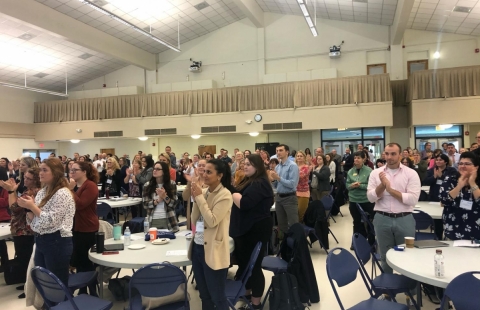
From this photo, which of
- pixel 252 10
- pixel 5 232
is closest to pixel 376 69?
pixel 252 10

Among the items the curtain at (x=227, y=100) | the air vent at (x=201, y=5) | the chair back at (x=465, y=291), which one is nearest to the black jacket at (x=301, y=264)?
the chair back at (x=465, y=291)

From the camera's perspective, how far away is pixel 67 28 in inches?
411

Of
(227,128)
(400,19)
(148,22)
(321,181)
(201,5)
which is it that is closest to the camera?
(321,181)

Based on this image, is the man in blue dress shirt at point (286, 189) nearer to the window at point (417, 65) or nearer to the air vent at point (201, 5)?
the air vent at point (201, 5)

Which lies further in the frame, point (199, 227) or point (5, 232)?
point (5, 232)

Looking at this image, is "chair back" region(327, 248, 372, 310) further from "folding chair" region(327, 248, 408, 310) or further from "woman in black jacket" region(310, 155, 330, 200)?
"woman in black jacket" region(310, 155, 330, 200)

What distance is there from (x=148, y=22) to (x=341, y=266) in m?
11.3

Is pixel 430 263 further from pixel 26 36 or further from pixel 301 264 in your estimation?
pixel 26 36

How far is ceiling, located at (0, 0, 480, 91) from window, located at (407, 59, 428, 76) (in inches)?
43.8

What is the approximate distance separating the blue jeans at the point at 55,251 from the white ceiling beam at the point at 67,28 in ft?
26.3

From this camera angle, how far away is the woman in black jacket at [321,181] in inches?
281

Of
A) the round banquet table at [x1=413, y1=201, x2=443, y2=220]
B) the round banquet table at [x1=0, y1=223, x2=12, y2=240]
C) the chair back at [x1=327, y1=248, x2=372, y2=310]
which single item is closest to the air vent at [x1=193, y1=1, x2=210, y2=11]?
the round banquet table at [x1=0, y1=223, x2=12, y2=240]

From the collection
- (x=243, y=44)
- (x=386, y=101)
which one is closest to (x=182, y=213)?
(x=386, y=101)

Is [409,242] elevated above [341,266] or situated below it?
above
